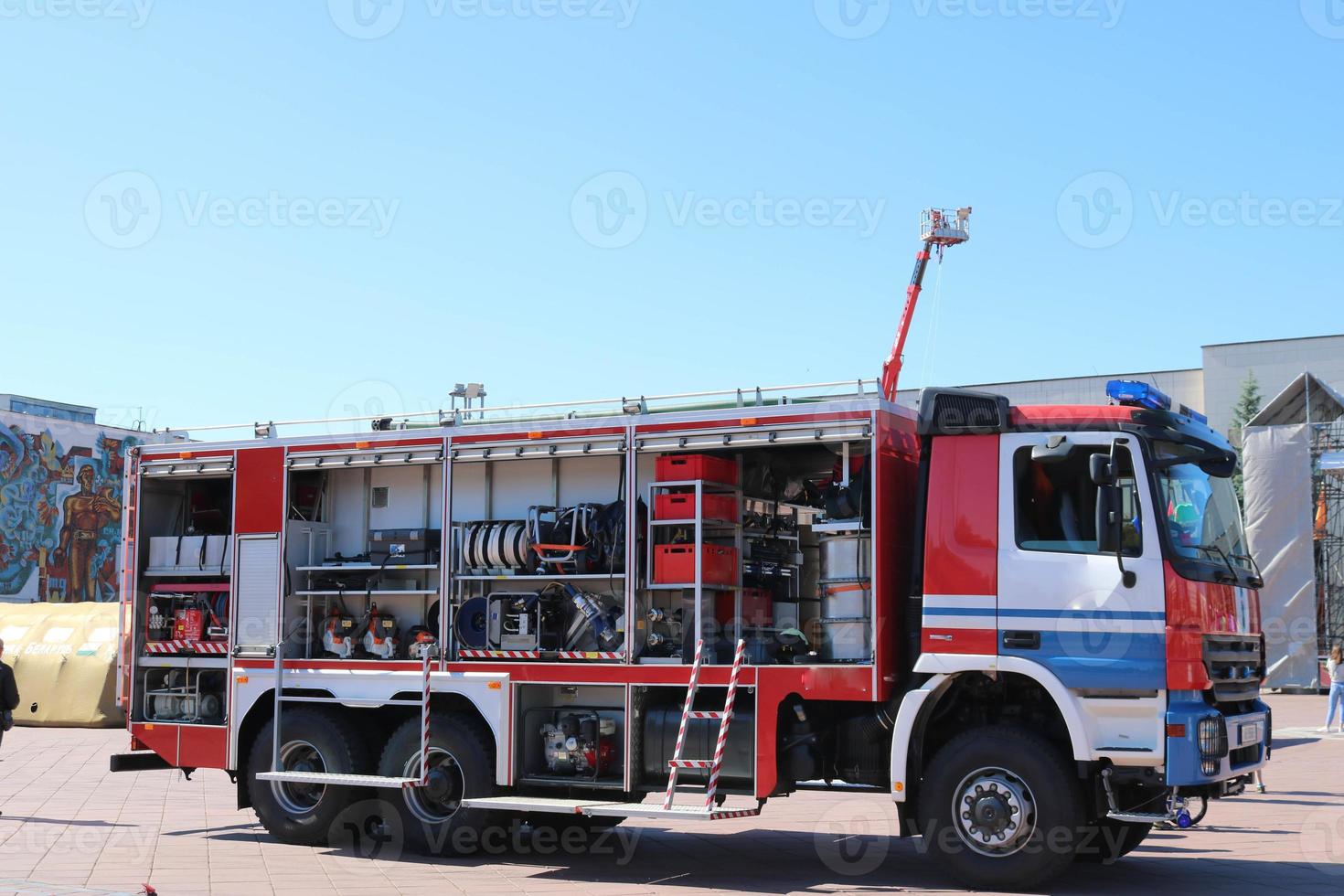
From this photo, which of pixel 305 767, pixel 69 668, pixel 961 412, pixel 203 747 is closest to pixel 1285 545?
pixel 69 668

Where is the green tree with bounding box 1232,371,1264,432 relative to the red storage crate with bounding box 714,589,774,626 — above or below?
above

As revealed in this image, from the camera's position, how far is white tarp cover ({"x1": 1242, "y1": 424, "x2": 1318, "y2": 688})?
3819 centimetres

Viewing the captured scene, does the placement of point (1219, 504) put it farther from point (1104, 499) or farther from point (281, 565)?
point (281, 565)

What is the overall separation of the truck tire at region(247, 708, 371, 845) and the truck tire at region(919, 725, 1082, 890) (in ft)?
17.8

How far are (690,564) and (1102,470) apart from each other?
3.46 metres

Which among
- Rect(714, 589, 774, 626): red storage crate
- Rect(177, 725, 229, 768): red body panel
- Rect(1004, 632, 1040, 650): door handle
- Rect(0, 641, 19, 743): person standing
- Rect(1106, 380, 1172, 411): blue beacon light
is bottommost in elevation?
Rect(177, 725, 229, 768): red body panel

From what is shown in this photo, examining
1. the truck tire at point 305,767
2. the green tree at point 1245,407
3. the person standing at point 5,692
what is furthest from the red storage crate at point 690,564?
the green tree at point 1245,407

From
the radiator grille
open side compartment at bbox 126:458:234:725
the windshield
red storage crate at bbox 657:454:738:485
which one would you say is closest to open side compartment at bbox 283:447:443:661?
open side compartment at bbox 126:458:234:725

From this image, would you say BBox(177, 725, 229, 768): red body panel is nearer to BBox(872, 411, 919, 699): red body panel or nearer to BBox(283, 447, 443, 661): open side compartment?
BBox(283, 447, 443, 661): open side compartment

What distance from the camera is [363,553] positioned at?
45.2ft

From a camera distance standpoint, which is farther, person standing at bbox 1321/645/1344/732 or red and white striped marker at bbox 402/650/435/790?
person standing at bbox 1321/645/1344/732

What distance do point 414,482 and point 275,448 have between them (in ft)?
4.67

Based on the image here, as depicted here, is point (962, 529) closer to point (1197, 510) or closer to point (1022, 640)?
point (1022, 640)

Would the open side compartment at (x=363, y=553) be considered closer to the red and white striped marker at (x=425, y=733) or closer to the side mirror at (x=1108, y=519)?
the red and white striped marker at (x=425, y=733)
